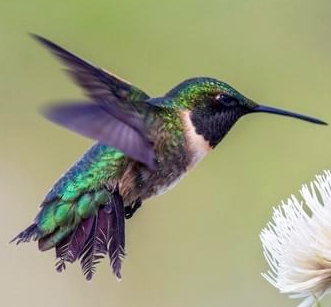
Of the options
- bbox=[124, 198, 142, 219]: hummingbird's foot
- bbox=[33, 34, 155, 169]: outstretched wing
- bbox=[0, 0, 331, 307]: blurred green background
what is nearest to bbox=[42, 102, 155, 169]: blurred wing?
bbox=[33, 34, 155, 169]: outstretched wing

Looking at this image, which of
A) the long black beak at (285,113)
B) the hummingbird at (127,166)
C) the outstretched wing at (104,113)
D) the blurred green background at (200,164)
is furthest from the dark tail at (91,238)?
the blurred green background at (200,164)

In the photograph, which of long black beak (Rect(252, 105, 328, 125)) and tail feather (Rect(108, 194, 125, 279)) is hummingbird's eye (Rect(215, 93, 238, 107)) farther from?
tail feather (Rect(108, 194, 125, 279))

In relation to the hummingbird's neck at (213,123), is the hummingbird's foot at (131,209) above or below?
below

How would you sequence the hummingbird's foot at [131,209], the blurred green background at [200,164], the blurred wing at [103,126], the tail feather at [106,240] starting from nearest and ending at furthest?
the blurred wing at [103,126], the tail feather at [106,240], the hummingbird's foot at [131,209], the blurred green background at [200,164]

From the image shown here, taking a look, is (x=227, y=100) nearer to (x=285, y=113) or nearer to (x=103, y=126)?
(x=285, y=113)

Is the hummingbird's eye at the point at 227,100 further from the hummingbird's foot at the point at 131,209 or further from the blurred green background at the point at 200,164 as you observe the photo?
the blurred green background at the point at 200,164

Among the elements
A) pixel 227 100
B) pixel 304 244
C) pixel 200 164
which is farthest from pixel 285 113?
pixel 200 164
